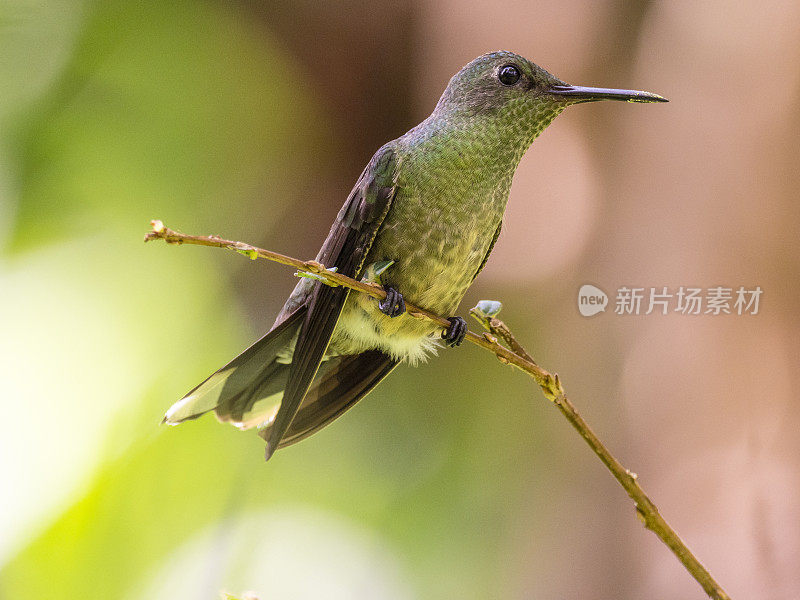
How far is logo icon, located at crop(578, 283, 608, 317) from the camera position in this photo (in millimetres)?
1818

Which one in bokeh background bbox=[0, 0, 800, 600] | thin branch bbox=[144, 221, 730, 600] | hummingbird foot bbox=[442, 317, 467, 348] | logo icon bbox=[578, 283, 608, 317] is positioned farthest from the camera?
logo icon bbox=[578, 283, 608, 317]

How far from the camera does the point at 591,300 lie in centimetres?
184

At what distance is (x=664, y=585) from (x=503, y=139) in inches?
52.7

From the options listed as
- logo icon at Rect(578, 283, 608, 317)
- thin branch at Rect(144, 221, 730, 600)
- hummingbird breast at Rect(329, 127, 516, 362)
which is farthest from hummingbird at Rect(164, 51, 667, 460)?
logo icon at Rect(578, 283, 608, 317)

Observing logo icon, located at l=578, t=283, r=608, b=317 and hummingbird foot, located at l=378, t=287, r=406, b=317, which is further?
logo icon, located at l=578, t=283, r=608, b=317

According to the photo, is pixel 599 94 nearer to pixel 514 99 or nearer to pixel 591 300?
pixel 514 99

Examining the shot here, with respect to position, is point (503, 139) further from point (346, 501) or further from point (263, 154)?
point (346, 501)

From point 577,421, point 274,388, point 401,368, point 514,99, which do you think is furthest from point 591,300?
point 577,421

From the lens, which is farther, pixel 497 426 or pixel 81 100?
pixel 497 426

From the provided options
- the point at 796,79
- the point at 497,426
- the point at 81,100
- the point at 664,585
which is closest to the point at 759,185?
the point at 796,79

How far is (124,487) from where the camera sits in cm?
157

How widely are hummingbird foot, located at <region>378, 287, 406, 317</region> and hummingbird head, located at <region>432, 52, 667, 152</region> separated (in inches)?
14.3

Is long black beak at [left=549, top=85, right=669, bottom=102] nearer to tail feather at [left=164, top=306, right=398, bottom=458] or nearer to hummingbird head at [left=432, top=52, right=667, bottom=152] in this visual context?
hummingbird head at [left=432, top=52, right=667, bottom=152]

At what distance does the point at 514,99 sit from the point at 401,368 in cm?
83
